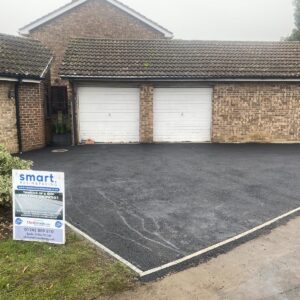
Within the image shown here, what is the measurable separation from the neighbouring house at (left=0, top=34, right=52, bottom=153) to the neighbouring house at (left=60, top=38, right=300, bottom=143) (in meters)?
1.39

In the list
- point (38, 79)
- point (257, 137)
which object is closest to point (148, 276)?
point (38, 79)

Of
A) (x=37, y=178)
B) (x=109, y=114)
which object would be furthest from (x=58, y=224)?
(x=109, y=114)

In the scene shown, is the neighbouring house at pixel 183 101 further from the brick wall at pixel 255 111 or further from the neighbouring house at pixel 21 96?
the neighbouring house at pixel 21 96

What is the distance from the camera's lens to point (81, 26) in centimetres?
2342

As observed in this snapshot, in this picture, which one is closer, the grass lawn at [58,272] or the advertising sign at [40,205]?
the grass lawn at [58,272]

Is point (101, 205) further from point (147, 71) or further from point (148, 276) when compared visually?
point (147, 71)

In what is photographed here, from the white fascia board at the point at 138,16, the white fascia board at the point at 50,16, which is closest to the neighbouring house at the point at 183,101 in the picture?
the white fascia board at the point at 50,16

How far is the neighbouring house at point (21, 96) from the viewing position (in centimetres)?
1330

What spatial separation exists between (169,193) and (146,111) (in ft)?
25.4

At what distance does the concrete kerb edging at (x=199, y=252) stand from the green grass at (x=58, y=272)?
0.15 meters

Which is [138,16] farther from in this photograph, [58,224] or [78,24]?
[58,224]

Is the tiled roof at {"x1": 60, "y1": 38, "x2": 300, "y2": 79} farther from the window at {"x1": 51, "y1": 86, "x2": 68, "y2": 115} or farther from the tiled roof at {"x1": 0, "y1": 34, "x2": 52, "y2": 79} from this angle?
the window at {"x1": 51, "y1": 86, "x2": 68, "y2": 115}

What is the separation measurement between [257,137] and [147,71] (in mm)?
5738

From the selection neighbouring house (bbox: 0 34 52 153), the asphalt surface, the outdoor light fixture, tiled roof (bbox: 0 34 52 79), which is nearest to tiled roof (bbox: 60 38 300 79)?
tiled roof (bbox: 0 34 52 79)
